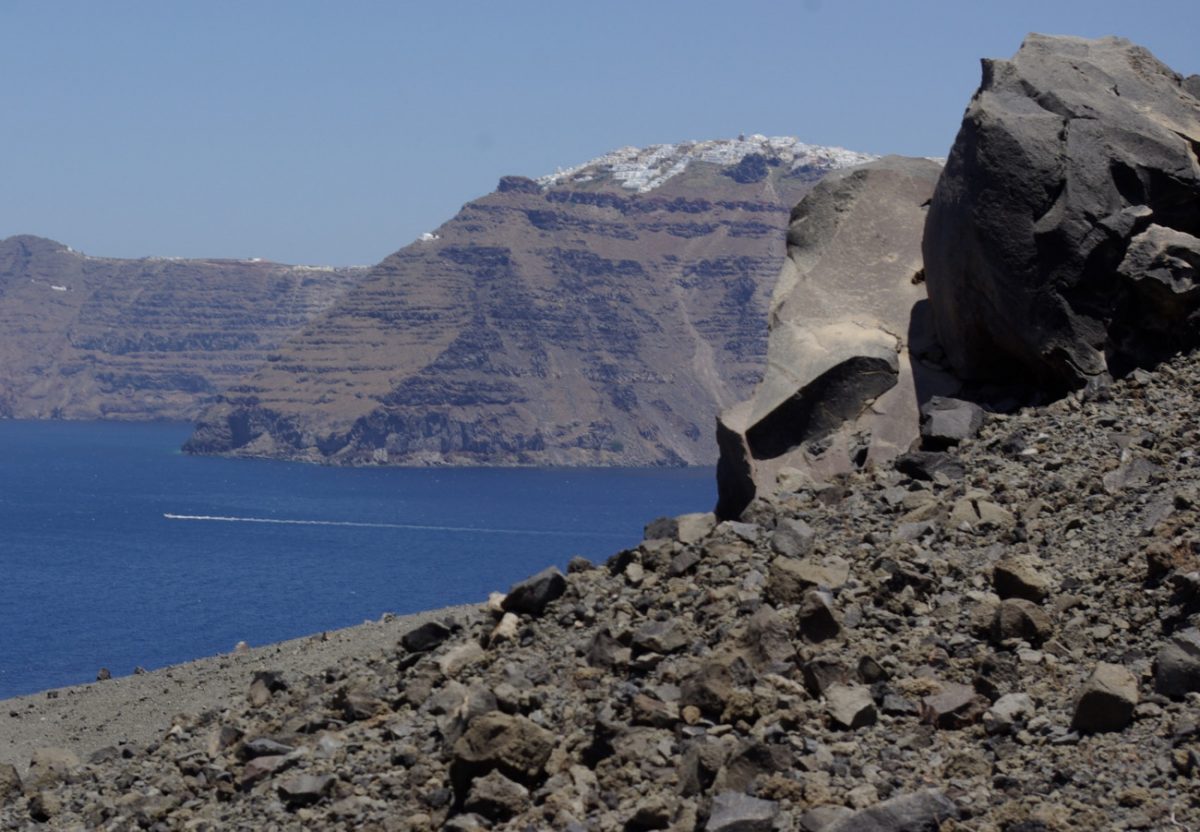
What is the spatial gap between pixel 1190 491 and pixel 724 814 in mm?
5466

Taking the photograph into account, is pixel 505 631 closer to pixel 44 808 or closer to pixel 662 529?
pixel 662 529

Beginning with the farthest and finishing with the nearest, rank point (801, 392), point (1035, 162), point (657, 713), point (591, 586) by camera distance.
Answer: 1. point (801, 392)
2. point (1035, 162)
3. point (591, 586)
4. point (657, 713)

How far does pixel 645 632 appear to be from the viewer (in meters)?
13.8

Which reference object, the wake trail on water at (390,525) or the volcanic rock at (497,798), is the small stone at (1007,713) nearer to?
the volcanic rock at (497,798)

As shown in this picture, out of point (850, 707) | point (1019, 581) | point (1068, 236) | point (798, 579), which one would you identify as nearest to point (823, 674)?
point (850, 707)

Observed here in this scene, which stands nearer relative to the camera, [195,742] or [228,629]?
[195,742]

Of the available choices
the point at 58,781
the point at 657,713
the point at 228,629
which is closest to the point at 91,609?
the point at 228,629

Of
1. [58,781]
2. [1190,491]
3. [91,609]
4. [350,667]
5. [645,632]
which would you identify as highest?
[1190,491]

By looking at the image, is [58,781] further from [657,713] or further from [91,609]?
[91,609]

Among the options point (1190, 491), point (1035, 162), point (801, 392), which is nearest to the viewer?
point (1190, 491)

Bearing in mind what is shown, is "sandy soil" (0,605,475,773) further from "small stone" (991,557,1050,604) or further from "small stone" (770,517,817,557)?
"small stone" (991,557,1050,604)

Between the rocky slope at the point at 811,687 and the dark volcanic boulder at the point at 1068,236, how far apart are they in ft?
2.26

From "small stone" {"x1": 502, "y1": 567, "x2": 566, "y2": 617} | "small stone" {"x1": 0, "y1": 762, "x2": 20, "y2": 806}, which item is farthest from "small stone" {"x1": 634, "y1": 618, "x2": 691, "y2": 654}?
"small stone" {"x1": 0, "y1": 762, "x2": 20, "y2": 806}

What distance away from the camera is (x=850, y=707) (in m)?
11.5
